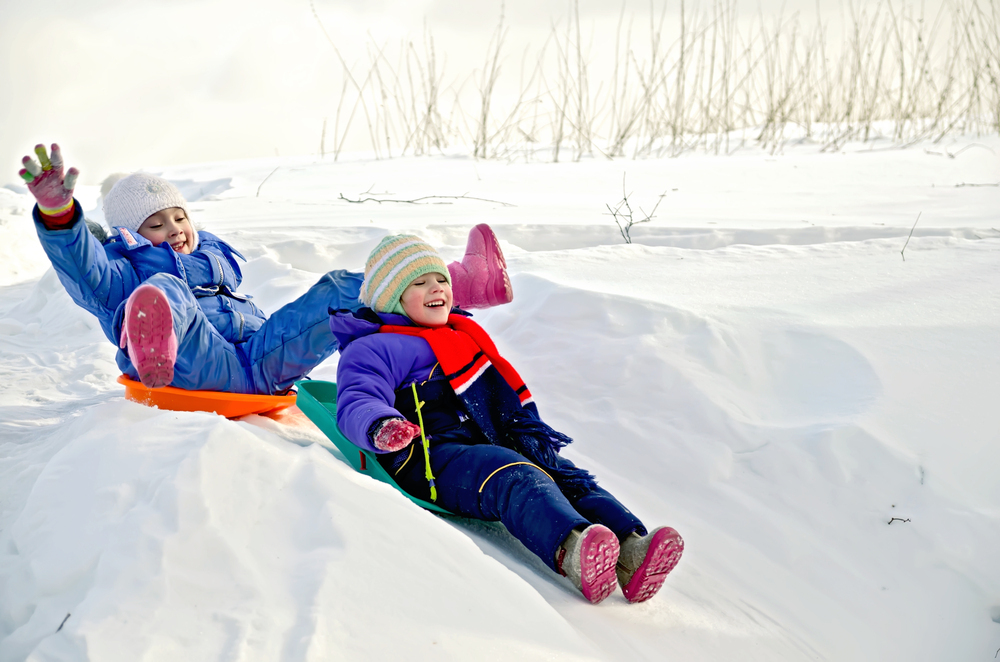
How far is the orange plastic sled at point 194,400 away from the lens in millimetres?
2119

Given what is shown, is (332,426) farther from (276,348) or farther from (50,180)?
(50,180)

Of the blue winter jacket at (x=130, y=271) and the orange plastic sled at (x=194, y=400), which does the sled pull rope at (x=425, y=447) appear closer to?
the orange plastic sled at (x=194, y=400)

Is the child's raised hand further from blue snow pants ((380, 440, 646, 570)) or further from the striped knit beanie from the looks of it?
blue snow pants ((380, 440, 646, 570))

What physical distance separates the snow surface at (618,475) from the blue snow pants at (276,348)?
193 millimetres

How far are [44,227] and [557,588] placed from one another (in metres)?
1.45

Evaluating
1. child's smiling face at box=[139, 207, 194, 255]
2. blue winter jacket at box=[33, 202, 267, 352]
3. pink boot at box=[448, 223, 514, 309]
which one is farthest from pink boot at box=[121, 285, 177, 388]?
pink boot at box=[448, 223, 514, 309]

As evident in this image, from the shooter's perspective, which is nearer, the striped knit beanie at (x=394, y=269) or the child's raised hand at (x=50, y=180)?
the child's raised hand at (x=50, y=180)

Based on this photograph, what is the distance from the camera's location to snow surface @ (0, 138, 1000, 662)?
1.10m

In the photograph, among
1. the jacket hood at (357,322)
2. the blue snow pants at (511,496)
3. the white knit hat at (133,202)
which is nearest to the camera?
the blue snow pants at (511,496)

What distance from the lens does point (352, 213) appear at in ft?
15.2

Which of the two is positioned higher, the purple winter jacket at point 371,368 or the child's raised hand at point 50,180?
the child's raised hand at point 50,180

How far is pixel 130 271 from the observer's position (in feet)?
7.09

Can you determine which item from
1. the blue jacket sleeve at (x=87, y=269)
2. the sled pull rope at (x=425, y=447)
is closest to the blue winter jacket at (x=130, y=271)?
the blue jacket sleeve at (x=87, y=269)

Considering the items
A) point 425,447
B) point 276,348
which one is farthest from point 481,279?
point 425,447
